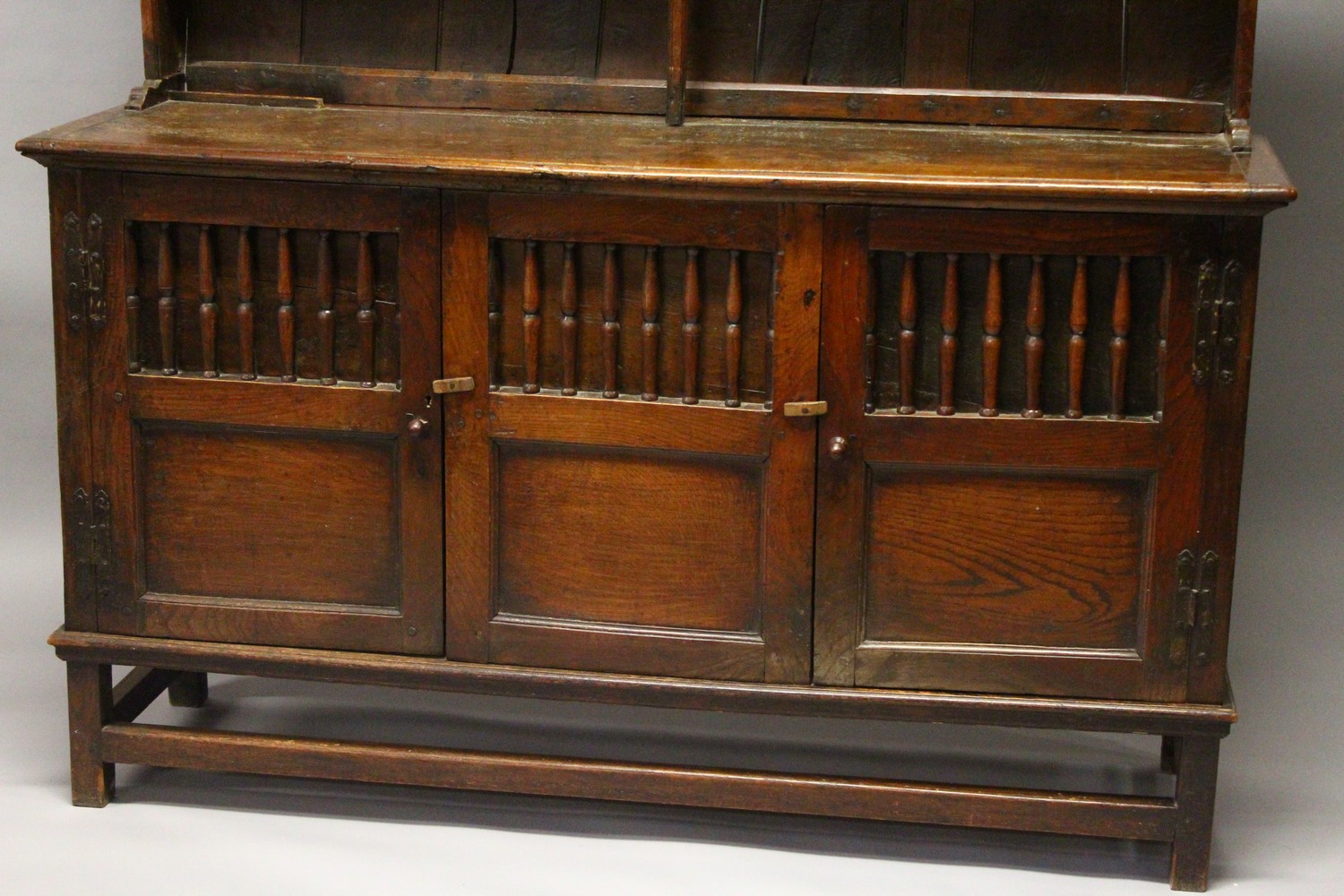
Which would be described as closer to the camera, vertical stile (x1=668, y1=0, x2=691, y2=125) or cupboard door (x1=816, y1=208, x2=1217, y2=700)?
cupboard door (x1=816, y1=208, x2=1217, y2=700)

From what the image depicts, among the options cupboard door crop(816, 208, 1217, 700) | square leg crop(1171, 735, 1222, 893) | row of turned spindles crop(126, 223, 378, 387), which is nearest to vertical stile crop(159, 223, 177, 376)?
row of turned spindles crop(126, 223, 378, 387)

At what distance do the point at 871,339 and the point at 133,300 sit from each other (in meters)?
1.25

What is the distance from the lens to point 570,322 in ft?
11.6

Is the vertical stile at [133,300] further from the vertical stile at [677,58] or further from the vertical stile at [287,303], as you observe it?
the vertical stile at [677,58]

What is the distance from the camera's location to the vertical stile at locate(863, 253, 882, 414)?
3.43 meters

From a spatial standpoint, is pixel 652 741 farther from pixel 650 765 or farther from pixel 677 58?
pixel 677 58

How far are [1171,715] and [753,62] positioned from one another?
1422 millimetres

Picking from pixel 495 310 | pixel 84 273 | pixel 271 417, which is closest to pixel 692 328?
pixel 495 310

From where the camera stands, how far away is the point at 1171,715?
350cm

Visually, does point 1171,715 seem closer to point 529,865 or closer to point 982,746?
point 982,746

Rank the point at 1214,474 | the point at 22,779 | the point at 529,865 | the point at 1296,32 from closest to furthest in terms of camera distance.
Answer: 1. the point at 1214,474
2. the point at 529,865
3. the point at 22,779
4. the point at 1296,32

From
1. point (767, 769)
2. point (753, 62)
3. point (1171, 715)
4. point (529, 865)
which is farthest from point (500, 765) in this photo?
point (753, 62)

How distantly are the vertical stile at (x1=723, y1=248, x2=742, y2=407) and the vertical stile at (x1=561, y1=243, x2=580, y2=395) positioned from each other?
250mm

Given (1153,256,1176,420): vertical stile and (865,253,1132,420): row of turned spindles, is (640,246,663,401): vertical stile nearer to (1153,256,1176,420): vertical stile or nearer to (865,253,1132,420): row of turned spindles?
(865,253,1132,420): row of turned spindles
